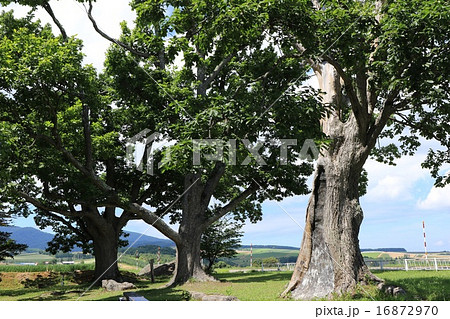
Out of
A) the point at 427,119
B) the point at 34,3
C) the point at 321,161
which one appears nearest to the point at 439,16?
the point at 321,161

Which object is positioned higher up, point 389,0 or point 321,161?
point 389,0

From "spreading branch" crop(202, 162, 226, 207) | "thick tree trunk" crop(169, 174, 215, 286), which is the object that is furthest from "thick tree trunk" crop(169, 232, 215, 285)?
"spreading branch" crop(202, 162, 226, 207)

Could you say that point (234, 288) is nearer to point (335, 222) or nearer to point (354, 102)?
point (335, 222)

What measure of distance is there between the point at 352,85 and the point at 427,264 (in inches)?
626

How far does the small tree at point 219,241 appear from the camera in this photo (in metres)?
30.5

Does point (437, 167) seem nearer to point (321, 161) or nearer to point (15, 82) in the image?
point (321, 161)

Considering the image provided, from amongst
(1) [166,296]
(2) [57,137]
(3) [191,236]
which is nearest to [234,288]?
(1) [166,296]

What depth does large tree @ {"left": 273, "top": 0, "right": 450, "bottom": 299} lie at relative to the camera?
8953mm

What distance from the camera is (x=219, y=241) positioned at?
30.8m

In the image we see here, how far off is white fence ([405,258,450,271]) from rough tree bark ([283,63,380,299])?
1321 centimetres

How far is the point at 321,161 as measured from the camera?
1223 cm

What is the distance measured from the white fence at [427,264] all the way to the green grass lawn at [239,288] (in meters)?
2.50

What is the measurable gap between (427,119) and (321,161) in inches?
215

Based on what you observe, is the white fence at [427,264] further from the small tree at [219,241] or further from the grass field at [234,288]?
the small tree at [219,241]
